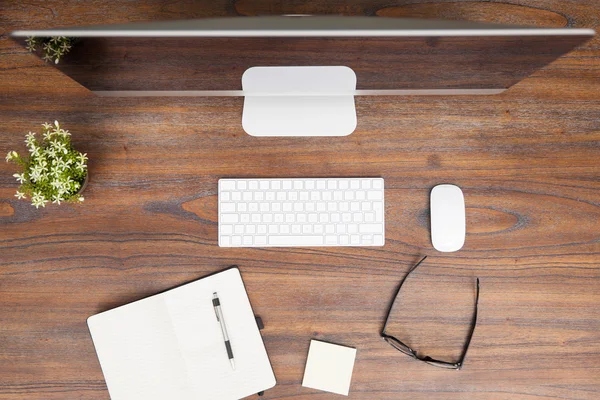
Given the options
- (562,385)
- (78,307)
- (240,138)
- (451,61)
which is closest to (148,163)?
(240,138)

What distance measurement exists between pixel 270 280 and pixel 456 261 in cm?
38

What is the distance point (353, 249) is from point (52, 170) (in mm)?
588

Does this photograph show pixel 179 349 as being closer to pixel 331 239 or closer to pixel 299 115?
pixel 331 239

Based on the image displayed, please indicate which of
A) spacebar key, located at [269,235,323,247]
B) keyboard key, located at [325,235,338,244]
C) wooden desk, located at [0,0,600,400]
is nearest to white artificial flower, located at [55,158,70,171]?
wooden desk, located at [0,0,600,400]

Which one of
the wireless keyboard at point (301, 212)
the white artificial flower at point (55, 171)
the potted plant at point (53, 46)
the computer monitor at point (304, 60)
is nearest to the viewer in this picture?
the computer monitor at point (304, 60)

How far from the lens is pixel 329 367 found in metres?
0.88

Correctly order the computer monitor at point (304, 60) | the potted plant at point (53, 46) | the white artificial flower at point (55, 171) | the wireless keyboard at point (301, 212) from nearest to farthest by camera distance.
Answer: the computer monitor at point (304, 60)
the potted plant at point (53, 46)
the white artificial flower at point (55, 171)
the wireless keyboard at point (301, 212)

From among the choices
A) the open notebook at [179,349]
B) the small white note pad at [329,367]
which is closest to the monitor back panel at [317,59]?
the open notebook at [179,349]

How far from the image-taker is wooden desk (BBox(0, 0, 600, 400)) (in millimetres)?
882

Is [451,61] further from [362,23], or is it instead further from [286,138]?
[286,138]

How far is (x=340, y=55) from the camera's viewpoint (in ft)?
2.50

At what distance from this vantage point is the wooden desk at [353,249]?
0.88 meters

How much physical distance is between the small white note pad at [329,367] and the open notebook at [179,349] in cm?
8

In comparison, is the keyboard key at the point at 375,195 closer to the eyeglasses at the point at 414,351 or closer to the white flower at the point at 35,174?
the eyeglasses at the point at 414,351
